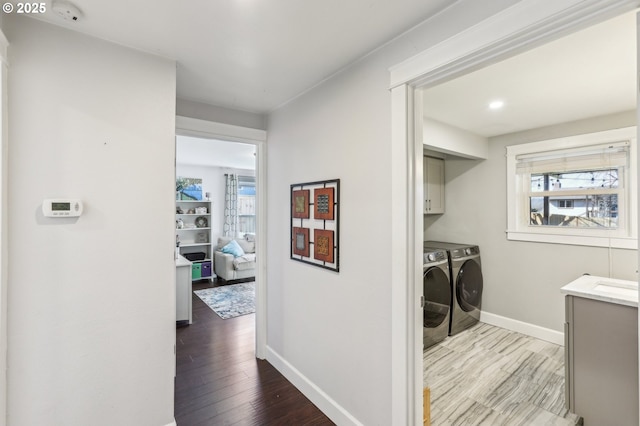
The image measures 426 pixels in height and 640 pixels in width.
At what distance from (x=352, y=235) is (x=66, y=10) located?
6.11 feet

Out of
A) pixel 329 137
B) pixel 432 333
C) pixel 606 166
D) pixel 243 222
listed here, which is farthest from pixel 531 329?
pixel 243 222

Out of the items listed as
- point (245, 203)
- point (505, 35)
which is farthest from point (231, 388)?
point (245, 203)

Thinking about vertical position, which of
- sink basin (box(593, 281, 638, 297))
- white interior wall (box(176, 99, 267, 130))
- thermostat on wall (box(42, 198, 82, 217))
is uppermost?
white interior wall (box(176, 99, 267, 130))

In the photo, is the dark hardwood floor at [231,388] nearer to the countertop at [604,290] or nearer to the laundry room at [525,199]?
the laundry room at [525,199]

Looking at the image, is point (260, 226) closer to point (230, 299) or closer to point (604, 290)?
point (230, 299)

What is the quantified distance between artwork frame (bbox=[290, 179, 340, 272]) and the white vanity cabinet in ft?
5.57

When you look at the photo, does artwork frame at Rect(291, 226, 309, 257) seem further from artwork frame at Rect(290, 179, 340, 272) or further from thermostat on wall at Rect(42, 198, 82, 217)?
thermostat on wall at Rect(42, 198, 82, 217)

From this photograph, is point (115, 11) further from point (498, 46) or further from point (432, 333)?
point (432, 333)

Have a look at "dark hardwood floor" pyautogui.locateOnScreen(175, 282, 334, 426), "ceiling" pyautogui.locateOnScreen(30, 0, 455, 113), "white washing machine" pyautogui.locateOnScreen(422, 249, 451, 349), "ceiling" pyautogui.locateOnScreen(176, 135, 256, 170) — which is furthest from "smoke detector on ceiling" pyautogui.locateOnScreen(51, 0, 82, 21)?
"white washing machine" pyautogui.locateOnScreen(422, 249, 451, 349)

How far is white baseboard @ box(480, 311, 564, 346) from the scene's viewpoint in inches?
124

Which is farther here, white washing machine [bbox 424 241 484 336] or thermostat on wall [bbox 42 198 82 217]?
white washing machine [bbox 424 241 484 336]

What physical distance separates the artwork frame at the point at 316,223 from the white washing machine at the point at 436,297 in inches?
54.4

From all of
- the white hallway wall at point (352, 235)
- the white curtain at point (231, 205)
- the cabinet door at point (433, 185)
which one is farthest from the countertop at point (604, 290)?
the white curtain at point (231, 205)

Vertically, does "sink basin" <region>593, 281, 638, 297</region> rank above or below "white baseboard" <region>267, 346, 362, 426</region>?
above
